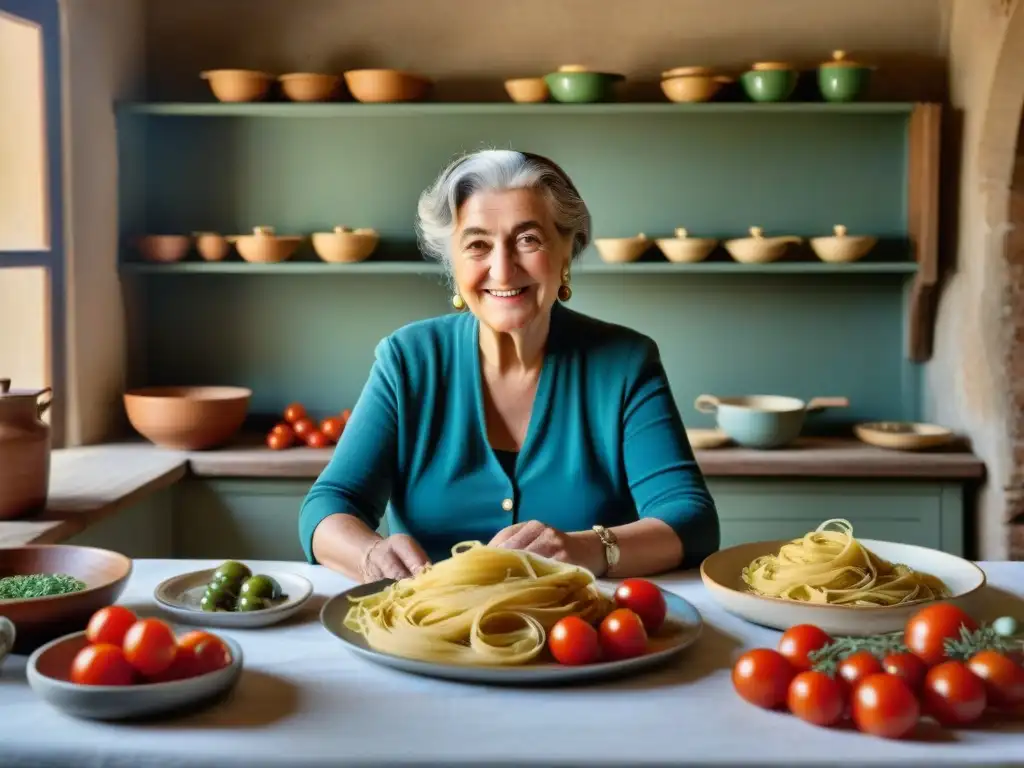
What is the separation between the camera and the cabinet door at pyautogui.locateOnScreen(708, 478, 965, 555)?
3.63 m

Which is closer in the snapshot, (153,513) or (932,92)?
(153,513)

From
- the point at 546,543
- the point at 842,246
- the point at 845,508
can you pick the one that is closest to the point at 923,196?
the point at 842,246

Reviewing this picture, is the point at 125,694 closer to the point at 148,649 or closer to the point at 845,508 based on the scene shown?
the point at 148,649

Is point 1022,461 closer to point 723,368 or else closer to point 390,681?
point 723,368

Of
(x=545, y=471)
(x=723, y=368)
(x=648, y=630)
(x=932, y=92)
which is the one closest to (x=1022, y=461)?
(x=723, y=368)

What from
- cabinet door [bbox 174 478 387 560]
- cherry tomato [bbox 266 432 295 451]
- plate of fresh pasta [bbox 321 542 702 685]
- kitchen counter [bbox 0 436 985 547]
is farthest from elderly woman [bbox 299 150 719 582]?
cherry tomato [bbox 266 432 295 451]

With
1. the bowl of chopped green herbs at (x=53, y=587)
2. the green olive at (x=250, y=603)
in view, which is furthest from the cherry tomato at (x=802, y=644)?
the bowl of chopped green herbs at (x=53, y=587)

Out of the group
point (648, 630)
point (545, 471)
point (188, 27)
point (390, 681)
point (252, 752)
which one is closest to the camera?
point (252, 752)

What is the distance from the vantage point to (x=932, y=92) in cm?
404

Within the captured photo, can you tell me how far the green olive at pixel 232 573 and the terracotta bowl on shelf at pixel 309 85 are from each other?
2438 millimetres

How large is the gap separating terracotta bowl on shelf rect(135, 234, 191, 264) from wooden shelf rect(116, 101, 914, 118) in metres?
0.40

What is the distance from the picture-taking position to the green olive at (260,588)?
1703 millimetres

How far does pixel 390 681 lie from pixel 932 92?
327 centimetres

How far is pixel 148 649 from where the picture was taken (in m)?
1.33
